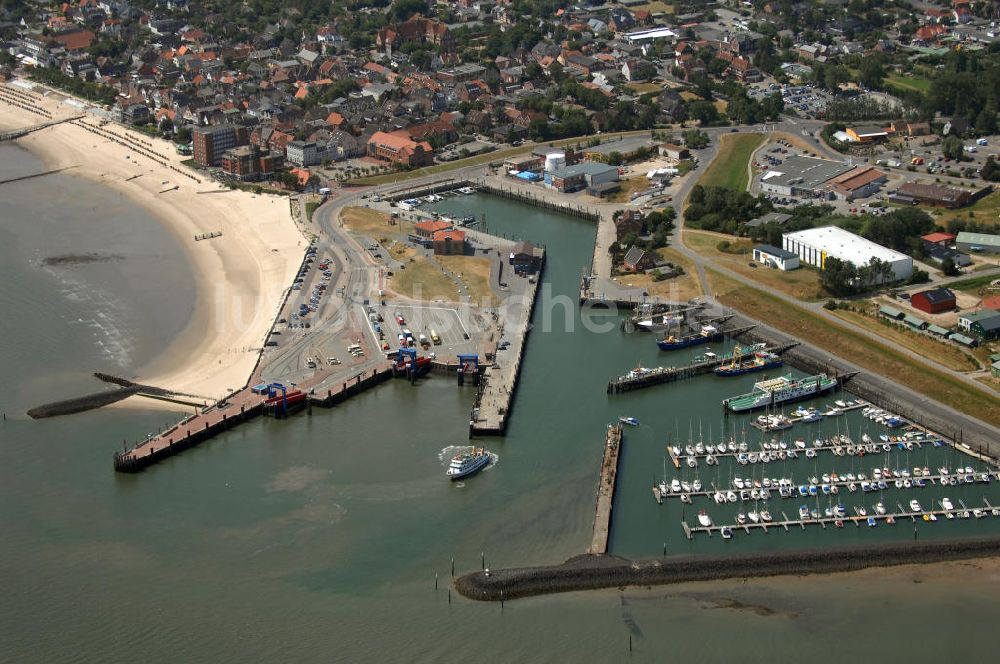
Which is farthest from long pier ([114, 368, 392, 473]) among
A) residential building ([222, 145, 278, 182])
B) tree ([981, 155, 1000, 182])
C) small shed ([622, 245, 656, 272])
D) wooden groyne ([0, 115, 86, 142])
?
wooden groyne ([0, 115, 86, 142])

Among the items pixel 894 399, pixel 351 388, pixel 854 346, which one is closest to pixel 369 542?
pixel 351 388

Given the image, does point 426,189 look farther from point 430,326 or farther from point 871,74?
point 871,74

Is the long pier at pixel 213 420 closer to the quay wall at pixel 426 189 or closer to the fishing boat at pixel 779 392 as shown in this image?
the fishing boat at pixel 779 392

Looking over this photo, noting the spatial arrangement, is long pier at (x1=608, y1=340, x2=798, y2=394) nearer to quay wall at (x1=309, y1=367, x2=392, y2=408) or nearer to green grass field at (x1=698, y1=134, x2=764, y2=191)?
quay wall at (x1=309, y1=367, x2=392, y2=408)

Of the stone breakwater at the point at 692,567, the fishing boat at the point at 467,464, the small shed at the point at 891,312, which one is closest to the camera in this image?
the stone breakwater at the point at 692,567

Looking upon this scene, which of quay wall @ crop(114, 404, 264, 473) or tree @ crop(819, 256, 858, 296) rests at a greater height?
tree @ crop(819, 256, 858, 296)

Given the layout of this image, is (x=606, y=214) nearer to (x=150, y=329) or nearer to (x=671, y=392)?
(x=671, y=392)

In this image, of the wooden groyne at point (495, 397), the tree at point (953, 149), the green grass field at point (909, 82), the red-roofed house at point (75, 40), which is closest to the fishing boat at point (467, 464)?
the wooden groyne at point (495, 397)
